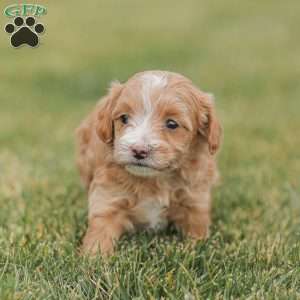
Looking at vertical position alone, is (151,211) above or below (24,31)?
below

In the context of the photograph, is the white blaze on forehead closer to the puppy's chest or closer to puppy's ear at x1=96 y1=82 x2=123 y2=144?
puppy's ear at x1=96 y1=82 x2=123 y2=144

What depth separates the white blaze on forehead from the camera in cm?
405

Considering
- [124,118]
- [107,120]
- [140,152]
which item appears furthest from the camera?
[107,120]

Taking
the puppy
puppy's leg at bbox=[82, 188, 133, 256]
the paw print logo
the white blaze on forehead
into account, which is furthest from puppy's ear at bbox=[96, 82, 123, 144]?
the paw print logo

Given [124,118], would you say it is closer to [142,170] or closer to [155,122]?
[155,122]

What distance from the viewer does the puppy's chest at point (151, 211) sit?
4.42 meters

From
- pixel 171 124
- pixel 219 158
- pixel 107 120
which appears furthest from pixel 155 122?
pixel 219 158

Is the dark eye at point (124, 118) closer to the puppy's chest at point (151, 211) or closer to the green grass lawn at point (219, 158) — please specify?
the puppy's chest at point (151, 211)

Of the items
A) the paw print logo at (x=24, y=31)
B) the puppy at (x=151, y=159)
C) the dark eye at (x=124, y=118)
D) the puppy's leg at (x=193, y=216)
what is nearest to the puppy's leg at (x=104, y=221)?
the puppy at (x=151, y=159)

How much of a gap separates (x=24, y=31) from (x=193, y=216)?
1.62m

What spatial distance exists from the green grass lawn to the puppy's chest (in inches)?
4.0

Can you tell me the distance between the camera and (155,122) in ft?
13.3

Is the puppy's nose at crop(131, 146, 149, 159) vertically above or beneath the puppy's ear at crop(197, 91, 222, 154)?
beneath

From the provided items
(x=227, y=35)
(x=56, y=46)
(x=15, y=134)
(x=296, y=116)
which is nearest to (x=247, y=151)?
(x=296, y=116)
